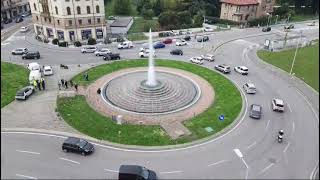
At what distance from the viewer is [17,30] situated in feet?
326

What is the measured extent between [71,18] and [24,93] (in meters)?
37.2

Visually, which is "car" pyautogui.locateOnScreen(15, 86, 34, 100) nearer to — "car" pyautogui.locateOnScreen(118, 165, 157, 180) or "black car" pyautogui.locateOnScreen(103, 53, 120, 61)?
"black car" pyautogui.locateOnScreen(103, 53, 120, 61)

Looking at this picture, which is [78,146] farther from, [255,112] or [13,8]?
[13,8]

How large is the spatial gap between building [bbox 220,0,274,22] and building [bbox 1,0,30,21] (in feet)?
243

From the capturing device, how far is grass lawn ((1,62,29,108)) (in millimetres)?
54787

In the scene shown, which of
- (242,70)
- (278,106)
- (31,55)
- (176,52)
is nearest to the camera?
(278,106)

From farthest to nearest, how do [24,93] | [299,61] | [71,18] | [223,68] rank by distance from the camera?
[71,18] < [299,61] < [223,68] < [24,93]

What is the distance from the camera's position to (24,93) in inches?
2124

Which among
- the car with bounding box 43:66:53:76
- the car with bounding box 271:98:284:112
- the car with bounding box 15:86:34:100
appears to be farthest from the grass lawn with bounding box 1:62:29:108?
the car with bounding box 271:98:284:112

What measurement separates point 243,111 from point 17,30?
77975mm

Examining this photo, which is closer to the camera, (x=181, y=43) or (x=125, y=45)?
(x=125, y=45)

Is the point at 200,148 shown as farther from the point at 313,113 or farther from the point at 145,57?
the point at 145,57

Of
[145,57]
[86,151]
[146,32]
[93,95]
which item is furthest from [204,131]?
[146,32]

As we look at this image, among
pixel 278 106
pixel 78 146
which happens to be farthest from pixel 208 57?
pixel 78 146
